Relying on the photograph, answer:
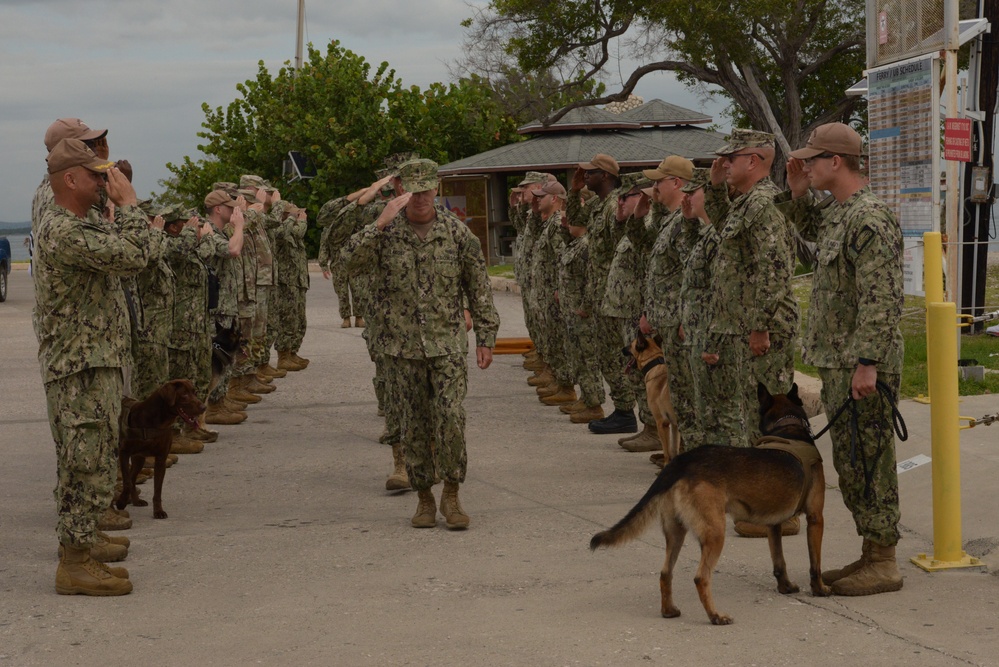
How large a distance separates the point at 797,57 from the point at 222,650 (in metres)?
25.3

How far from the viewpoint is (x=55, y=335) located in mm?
5832

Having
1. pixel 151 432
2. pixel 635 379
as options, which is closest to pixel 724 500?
pixel 151 432

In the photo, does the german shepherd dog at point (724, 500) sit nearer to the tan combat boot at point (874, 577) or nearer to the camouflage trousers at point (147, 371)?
the tan combat boot at point (874, 577)

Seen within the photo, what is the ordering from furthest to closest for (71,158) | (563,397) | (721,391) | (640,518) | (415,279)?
(563,397), (415,279), (721,391), (71,158), (640,518)

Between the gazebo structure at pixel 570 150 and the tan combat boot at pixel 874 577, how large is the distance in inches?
841

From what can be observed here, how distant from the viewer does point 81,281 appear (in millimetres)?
5875

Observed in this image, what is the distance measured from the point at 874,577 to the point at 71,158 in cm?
413

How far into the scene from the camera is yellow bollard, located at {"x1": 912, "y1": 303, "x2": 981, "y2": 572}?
5820 millimetres

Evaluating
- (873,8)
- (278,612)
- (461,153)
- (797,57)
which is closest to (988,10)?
(873,8)

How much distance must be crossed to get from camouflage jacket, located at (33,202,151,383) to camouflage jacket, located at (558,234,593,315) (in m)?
5.28

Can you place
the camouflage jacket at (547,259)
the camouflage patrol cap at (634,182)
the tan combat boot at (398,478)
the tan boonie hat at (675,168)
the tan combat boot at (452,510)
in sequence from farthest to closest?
the camouflage jacket at (547,259) < the camouflage patrol cap at (634,182) < the tan combat boot at (398,478) < the tan boonie hat at (675,168) < the tan combat boot at (452,510)

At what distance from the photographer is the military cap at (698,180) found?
23.9ft

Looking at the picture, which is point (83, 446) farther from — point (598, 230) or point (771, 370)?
point (598, 230)

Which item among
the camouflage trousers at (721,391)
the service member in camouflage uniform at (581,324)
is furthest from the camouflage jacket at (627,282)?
the camouflage trousers at (721,391)
